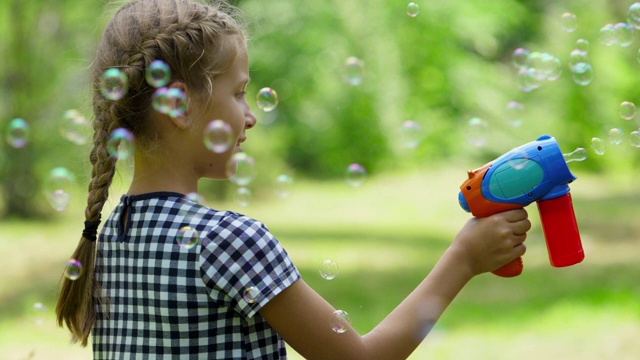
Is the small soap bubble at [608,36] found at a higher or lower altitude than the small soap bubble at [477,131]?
higher

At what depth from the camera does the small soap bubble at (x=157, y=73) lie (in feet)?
4.99

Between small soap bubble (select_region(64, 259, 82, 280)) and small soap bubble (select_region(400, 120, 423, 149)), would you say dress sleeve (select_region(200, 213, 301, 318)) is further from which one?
small soap bubble (select_region(400, 120, 423, 149))

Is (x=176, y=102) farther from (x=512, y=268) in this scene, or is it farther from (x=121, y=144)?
(x=512, y=268)

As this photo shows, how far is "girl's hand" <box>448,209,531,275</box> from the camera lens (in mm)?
1556

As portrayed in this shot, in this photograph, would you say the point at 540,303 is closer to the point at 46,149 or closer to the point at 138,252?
the point at 138,252

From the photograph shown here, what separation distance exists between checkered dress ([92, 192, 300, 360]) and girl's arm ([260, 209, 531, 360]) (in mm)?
46

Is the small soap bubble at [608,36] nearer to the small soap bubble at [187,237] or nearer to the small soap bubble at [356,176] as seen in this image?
the small soap bubble at [356,176]

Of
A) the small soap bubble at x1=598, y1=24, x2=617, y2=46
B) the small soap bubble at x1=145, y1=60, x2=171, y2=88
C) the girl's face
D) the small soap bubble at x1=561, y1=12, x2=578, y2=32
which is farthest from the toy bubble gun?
the small soap bubble at x1=561, y1=12, x2=578, y2=32

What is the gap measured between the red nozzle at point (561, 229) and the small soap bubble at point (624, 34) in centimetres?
100

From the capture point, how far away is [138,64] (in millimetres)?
1546

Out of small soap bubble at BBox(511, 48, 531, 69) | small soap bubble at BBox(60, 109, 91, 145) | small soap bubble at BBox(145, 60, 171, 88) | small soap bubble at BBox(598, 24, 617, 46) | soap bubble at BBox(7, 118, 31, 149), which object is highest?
small soap bubble at BBox(598, 24, 617, 46)

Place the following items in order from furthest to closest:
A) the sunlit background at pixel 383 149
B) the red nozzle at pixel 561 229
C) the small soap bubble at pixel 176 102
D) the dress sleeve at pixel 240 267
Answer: the sunlit background at pixel 383 149 < the red nozzle at pixel 561 229 < the small soap bubble at pixel 176 102 < the dress sleeve at pixel 240 267

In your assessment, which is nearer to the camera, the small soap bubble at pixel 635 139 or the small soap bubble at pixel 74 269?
the small soap bubble at pixel 74 269

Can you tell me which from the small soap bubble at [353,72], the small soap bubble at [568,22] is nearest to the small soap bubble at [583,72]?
the small soap bubble at [568,22]
